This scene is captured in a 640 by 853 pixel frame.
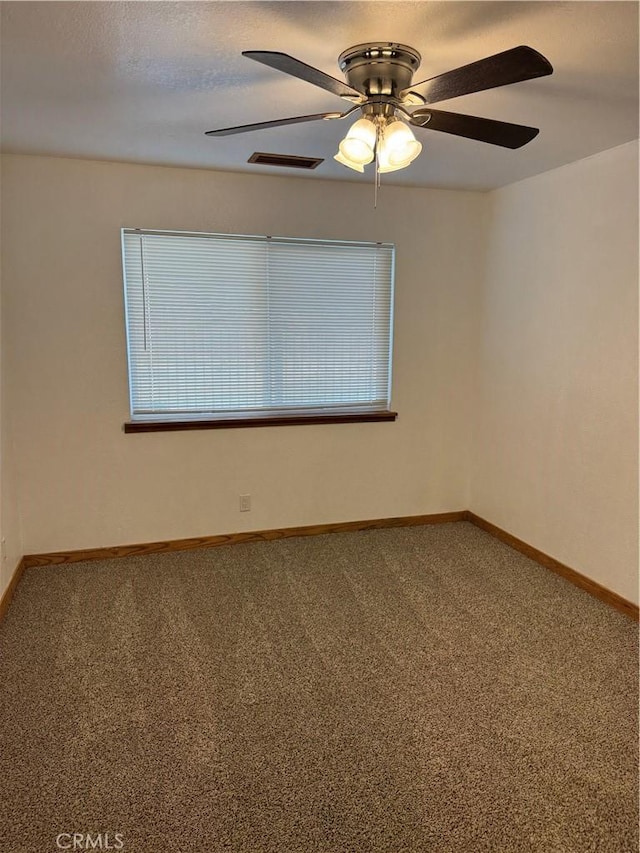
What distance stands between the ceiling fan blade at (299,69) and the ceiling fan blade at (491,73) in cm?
20

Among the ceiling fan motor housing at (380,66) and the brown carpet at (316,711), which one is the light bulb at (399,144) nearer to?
the ceiling fan motor housing at (380,66)

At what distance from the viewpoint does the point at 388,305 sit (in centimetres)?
399

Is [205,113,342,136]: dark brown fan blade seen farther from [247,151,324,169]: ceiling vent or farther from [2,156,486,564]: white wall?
[2,156,486,564]: white wall

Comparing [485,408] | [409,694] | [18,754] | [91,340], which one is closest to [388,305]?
[485,408]

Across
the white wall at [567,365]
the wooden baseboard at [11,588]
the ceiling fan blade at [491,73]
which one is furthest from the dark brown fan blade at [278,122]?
the wooden baseboard at [11,588]

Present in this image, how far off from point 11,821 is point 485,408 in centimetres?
345

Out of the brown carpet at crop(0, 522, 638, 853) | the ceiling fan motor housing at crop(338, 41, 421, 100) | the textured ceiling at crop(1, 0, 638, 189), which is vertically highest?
the textured ceiling at crop(1, 0, 638, 189)

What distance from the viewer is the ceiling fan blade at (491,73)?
4.46 feet

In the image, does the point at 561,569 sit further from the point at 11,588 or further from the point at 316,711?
the point at 11,588

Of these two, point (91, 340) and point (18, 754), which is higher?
point (91, 340)

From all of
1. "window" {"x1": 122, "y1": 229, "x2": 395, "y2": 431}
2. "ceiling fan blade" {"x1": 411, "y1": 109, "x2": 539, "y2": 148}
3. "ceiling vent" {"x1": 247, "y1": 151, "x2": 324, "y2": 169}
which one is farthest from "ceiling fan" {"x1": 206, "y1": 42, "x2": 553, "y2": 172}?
"window" {"x1": 122, "y1": 229, "x2": 395, "y2": 431}

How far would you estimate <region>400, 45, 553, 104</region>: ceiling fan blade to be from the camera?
53.5 inches

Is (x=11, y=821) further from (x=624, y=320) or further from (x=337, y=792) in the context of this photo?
(x=624, y=320)

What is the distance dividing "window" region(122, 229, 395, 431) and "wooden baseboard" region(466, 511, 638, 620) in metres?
1.13
